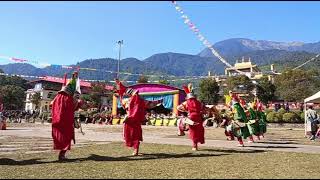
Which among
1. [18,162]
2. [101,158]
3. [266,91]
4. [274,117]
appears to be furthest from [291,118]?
[266,91]

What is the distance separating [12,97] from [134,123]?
3995 inches

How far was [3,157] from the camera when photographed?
41.4ft

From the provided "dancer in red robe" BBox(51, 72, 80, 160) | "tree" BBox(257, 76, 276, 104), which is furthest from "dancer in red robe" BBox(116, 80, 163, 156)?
"tree" BBox(257, 76, 276, 104)

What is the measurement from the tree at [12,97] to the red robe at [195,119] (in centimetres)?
9658

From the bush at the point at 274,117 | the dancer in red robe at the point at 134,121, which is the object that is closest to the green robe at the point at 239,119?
the dancer in red robe at the point at 134,121

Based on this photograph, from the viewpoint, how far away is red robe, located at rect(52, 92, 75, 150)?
12.2m

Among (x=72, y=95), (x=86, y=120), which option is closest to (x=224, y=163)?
(x=72, y=95)

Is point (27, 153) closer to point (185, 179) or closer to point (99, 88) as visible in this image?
point (185, 179)

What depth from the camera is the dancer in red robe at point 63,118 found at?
12.2m

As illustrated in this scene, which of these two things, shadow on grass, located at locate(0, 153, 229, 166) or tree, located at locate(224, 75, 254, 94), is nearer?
shadow on grass, located at locate(0, 153, 229, 166)

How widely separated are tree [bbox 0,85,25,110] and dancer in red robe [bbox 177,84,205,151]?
9641cm

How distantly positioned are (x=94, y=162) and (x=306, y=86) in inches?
2751

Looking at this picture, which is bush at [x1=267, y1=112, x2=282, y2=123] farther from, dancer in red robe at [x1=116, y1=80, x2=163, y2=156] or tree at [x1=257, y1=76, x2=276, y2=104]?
tree at [x1=257, y1=76, x2=276, y2=104]

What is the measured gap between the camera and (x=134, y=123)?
13.9 metres
